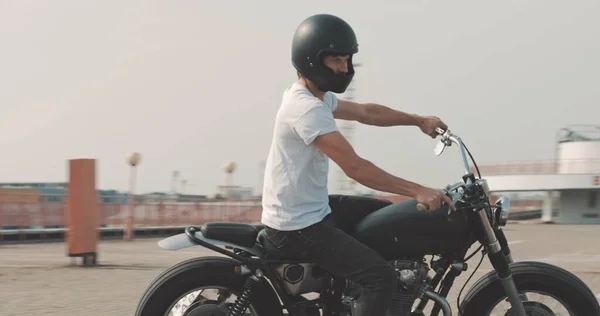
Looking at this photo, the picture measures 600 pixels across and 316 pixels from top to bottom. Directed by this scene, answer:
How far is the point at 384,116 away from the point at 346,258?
1.03 metres

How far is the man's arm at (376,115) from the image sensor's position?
4.21m

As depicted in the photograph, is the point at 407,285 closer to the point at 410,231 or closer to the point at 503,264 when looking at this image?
the point at 410,231

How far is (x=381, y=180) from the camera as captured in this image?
Answer: 3.44 m

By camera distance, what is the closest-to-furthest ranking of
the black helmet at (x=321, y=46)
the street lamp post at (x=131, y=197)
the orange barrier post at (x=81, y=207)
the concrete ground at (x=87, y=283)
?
the black helmet at (x=321, y=46) < the concrete ground at (x=87, y=283) < the orange barrier post at (x=81, y=207) < the street lamp post at (x=131, y=197)

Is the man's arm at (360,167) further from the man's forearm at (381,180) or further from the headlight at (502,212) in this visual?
the headlight at (502,212)

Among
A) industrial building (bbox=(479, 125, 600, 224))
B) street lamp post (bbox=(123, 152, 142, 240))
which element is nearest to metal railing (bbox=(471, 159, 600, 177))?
industrial building (bbox=(479, 125, 600, 224))

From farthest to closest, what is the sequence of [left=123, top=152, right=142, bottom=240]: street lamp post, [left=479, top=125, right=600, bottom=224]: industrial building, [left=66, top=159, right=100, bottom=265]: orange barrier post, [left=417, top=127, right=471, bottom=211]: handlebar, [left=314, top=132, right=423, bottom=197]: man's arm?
[left=479, top=125, right=600, bottom=224]: industrial building, [left=123, top=152, right=142, bottom=240]: street lamp post, [left=66, top=159, right=100, bottom=265]: orange barrier post, [left=417, top=127, right=471, bottom=211]: handlebar, [left=314, top=132, right=423, bottom=197]: man's arm

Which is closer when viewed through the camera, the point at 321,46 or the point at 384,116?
the point at 321,46

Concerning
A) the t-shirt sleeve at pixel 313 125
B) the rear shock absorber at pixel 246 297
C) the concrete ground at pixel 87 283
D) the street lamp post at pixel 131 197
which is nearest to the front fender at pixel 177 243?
the rear shock absorber at pixel 246 297

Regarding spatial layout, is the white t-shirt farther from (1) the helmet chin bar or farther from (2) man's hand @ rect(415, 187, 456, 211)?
(2) man's hand @ rect(415, 187, 456, 211)

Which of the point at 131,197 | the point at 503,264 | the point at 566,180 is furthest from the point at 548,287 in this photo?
the point at 566,180

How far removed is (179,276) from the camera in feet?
12.2

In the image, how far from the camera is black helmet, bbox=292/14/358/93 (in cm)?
354

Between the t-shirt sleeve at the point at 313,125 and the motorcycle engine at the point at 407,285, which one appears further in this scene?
the motorcycle engine at the point at 407,285
